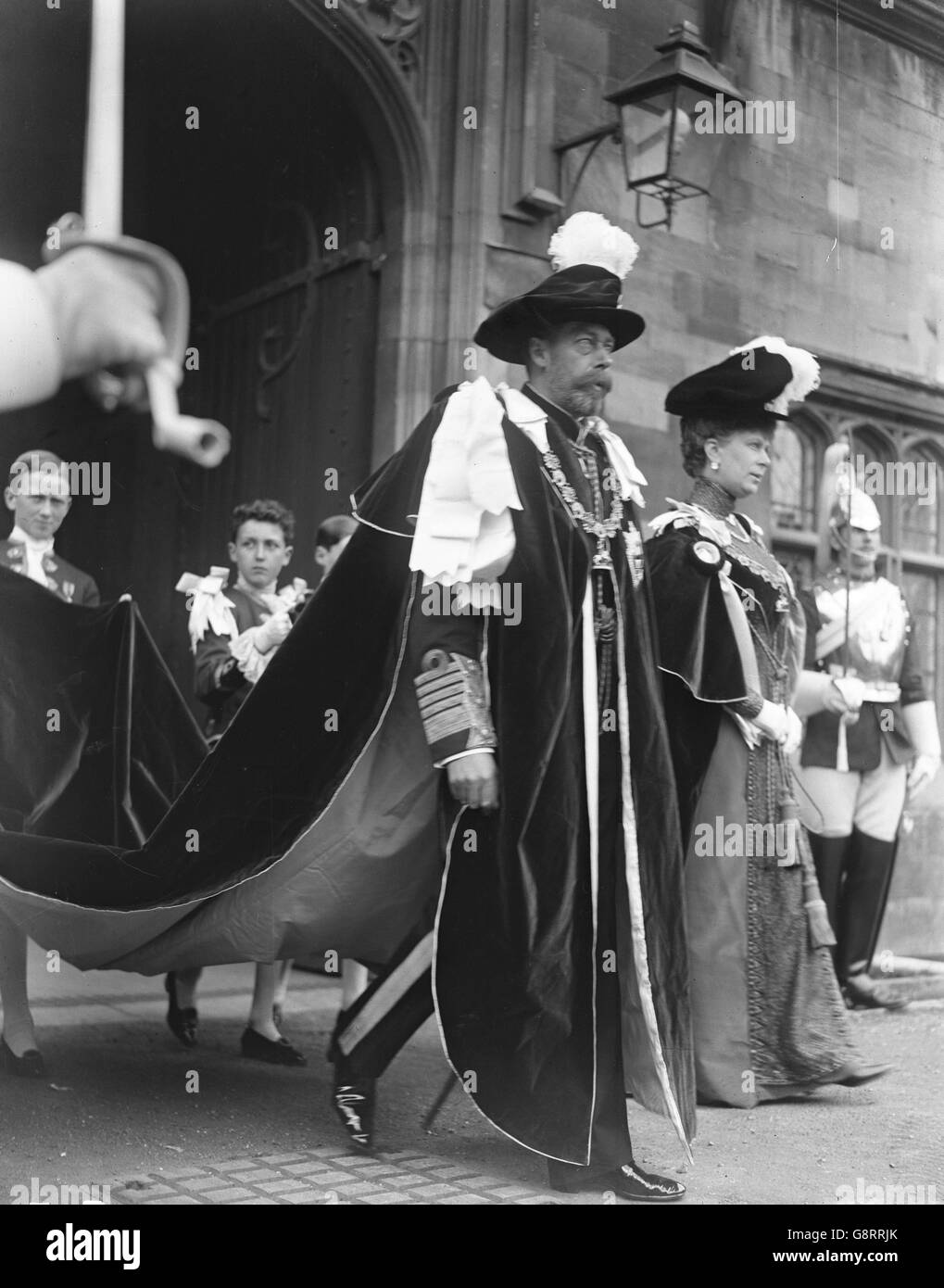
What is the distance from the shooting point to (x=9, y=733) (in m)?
4.39

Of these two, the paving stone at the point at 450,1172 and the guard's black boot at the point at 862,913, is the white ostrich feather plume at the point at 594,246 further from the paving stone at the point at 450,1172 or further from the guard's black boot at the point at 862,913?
the guard's black boot at the point at 862,913

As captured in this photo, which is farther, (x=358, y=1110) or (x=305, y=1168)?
(x=358, y=1110)

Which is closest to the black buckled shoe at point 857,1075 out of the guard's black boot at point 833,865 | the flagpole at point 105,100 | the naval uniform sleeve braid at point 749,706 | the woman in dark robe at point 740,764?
the woman in dark robe at point 740,764

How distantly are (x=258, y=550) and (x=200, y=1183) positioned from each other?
2.36 metres

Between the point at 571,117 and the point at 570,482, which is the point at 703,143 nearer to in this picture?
the point at 571,117

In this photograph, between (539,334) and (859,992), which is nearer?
(539,334)

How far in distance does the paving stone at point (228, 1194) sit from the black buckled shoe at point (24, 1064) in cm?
120

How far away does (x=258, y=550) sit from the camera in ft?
17.2

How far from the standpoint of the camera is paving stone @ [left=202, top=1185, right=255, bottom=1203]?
10.9ft

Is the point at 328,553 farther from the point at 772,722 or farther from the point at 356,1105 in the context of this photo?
the point at 356,1105

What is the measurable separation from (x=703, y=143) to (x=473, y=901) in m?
3.66

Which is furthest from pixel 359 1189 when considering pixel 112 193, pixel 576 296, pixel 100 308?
pixel 112 193
